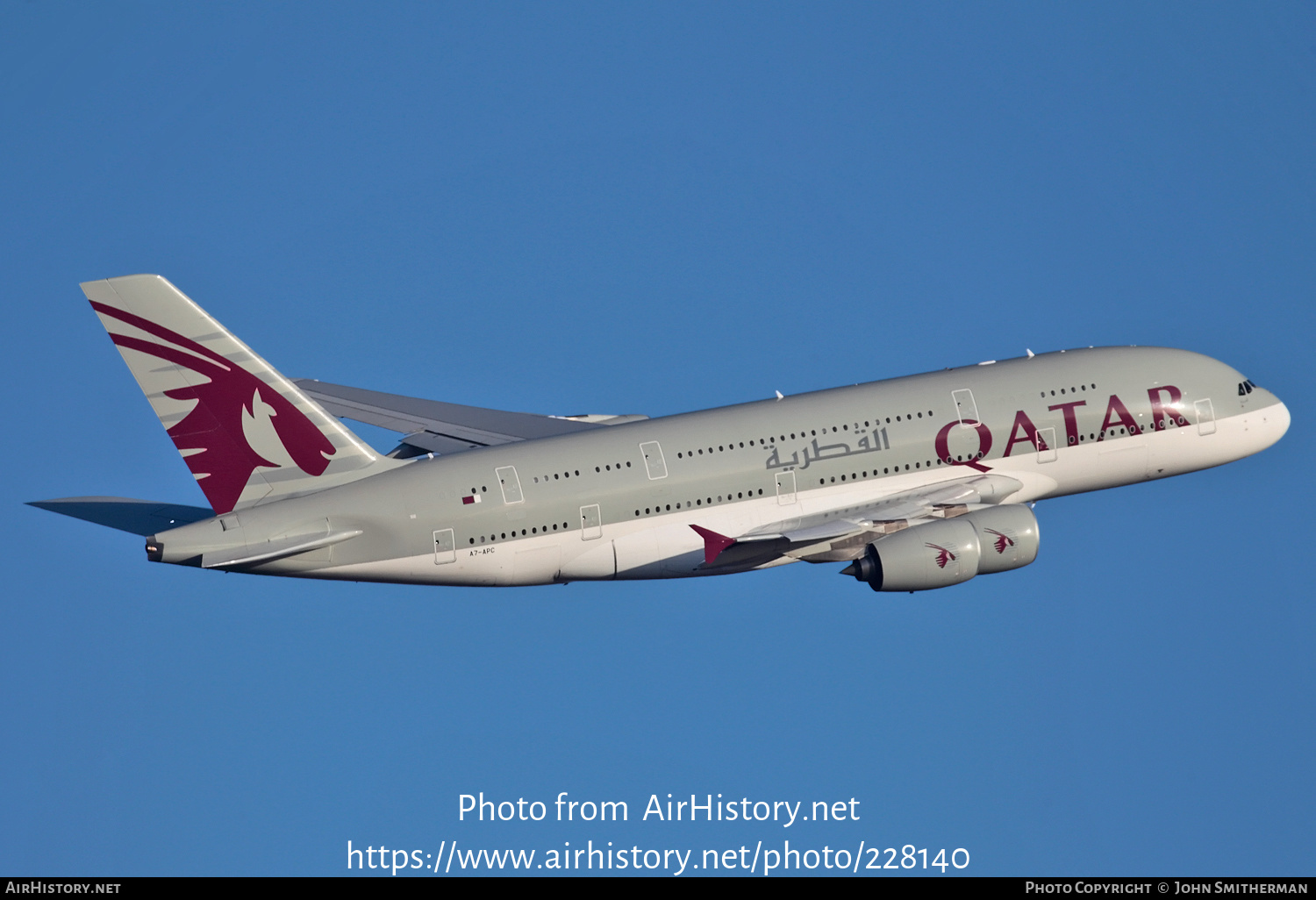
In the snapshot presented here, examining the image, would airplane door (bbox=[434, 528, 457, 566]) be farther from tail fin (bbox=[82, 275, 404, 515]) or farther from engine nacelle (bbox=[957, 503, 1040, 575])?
engine nacelle (bbox=[957, 503, 1040, 575])

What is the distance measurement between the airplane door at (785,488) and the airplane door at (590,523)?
17.0 feet

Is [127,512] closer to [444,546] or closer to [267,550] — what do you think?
[267,550]

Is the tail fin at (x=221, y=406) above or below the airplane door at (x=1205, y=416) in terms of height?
below

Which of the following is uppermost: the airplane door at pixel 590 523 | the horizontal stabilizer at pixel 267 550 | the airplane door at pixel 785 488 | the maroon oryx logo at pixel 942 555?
the airplane door at pixel 785 488

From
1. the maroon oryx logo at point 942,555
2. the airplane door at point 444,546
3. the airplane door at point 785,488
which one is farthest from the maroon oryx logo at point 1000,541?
the airplane door at point 444,546

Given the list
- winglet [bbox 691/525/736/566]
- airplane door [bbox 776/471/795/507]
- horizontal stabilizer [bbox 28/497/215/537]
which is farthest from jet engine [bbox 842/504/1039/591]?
horizontal stabilizer [bbox 28/497/215/537]

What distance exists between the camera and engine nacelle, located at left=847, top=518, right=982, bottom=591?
48.9 meters

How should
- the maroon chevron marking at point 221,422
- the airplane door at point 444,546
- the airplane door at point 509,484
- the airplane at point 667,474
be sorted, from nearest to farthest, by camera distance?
1. the maroon chevron marking at point 221,422
2. the airplane at point 667,474
3. the airplane door at point 444,546
4. the airplane door at point 509,484

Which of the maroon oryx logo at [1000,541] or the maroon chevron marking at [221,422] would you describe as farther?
the maroon oryx logo at [1000,541]

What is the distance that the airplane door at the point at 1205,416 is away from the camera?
177 ft

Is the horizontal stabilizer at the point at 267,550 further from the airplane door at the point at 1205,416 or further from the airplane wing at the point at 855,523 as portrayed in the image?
the airplane door at the point at 1205,416

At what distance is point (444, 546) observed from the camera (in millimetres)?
48594

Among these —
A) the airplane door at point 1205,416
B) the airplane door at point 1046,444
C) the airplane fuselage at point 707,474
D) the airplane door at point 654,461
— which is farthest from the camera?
the airplane door at point 1205,416

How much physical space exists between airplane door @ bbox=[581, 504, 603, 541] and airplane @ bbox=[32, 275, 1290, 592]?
0.05 metres
